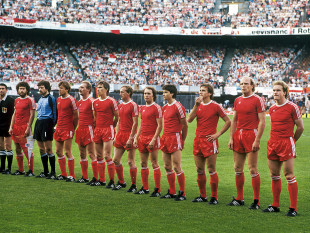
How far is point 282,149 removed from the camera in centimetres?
701

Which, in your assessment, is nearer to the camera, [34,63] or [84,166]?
[84,166]

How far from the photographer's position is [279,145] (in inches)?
277

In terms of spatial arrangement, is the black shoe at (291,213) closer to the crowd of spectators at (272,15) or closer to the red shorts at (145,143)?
the red shorts at (145,143)

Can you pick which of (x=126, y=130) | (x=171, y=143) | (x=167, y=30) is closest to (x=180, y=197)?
(x=171, y=143)

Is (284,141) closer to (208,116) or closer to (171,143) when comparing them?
(208,116)

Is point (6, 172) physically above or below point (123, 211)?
below

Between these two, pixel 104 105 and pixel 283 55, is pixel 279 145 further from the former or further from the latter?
pixel 283 55

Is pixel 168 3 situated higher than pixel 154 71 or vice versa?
pixel 168 3

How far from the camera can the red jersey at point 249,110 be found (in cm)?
741

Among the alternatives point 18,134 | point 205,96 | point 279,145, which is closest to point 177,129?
point 205,96

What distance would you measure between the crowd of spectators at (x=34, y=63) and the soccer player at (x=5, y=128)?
2952 centimetres

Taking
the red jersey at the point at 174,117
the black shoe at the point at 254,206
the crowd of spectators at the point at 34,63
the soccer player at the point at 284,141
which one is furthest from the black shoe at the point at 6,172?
the crowd of spectators at the point at 34,63

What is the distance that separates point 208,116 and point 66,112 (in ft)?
11.9

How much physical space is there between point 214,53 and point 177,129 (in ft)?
136
